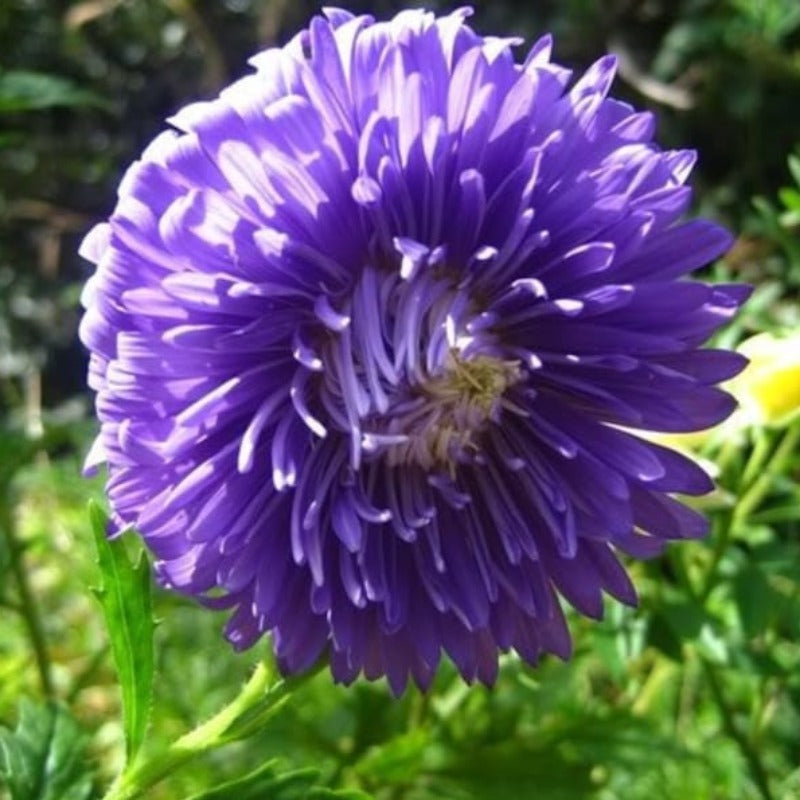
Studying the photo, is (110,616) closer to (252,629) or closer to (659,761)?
(252,629)

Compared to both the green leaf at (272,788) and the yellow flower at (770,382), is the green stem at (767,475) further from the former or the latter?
the green leaf at (272,788)

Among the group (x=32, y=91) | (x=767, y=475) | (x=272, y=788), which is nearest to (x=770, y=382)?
(x=767, y=475)

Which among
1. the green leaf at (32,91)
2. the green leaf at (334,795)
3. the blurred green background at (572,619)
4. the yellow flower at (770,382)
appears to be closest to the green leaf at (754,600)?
the blurred green background at (572,619)

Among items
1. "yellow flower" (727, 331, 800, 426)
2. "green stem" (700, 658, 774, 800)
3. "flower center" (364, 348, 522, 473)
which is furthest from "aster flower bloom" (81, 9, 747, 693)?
"green stem" (700, 658, 774, 800)

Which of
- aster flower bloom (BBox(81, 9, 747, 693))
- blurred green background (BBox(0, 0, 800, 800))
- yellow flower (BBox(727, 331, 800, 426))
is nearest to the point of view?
aster flower bloom (BBox(81, 9, 747, 693))

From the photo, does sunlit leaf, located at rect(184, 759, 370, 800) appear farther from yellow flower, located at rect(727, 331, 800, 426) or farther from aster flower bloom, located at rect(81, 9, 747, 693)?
yellow flower, located at rect(727, 331, 800, 426)

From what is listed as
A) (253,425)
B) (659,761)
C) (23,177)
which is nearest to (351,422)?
(253,425)
